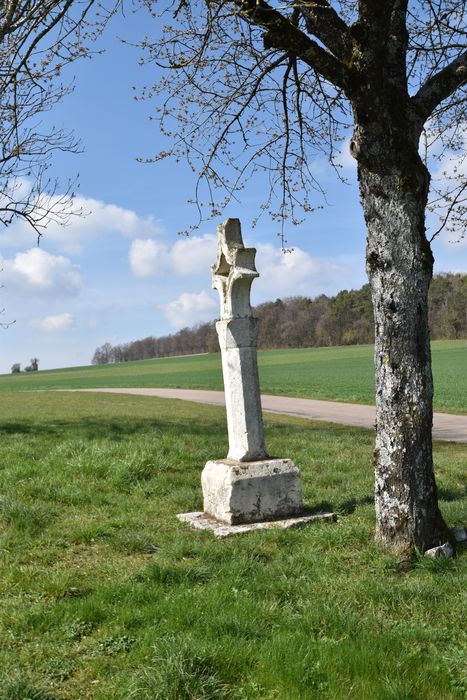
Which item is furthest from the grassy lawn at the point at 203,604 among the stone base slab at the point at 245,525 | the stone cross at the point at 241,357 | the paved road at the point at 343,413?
the paved road at the point at 343,413

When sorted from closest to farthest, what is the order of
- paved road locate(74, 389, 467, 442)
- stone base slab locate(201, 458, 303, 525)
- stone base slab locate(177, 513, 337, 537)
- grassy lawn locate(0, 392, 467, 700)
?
grassy lawn locate(0, 392, 467, 700), stone base slab locate(177, 513, 337, 537), stone base slab locate(201, 458, 303, 525), paved road locate(74, 389, 467, 442)

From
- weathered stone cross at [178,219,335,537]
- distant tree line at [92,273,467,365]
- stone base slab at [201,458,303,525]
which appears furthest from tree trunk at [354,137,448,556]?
distant tree line at [92,273,467,365]

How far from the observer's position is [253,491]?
24.8 feet

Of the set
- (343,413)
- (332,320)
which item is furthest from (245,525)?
(332,320)

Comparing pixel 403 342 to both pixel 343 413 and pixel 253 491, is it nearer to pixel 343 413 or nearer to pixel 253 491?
pixel 253 491

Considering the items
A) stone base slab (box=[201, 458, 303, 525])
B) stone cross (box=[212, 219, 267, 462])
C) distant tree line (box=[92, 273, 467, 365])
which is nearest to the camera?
stone base slab (box=[201, 458, 303, 525])

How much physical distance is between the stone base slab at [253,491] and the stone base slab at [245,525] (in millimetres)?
111

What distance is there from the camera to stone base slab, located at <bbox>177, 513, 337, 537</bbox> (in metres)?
7.14

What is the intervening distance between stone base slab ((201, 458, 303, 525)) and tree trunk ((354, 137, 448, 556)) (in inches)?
67.7

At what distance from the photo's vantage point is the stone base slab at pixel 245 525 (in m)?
7.14

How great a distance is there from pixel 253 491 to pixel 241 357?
1506mm

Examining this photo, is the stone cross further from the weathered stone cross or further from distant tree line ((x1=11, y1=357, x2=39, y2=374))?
distant tree line ((x1=11, y1=357, x2=39, y2=374))

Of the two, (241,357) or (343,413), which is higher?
(241,357)

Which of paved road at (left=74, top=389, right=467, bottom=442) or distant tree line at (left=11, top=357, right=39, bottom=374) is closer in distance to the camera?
paved road at (left=74, top=389, right=467, bottom=442)
